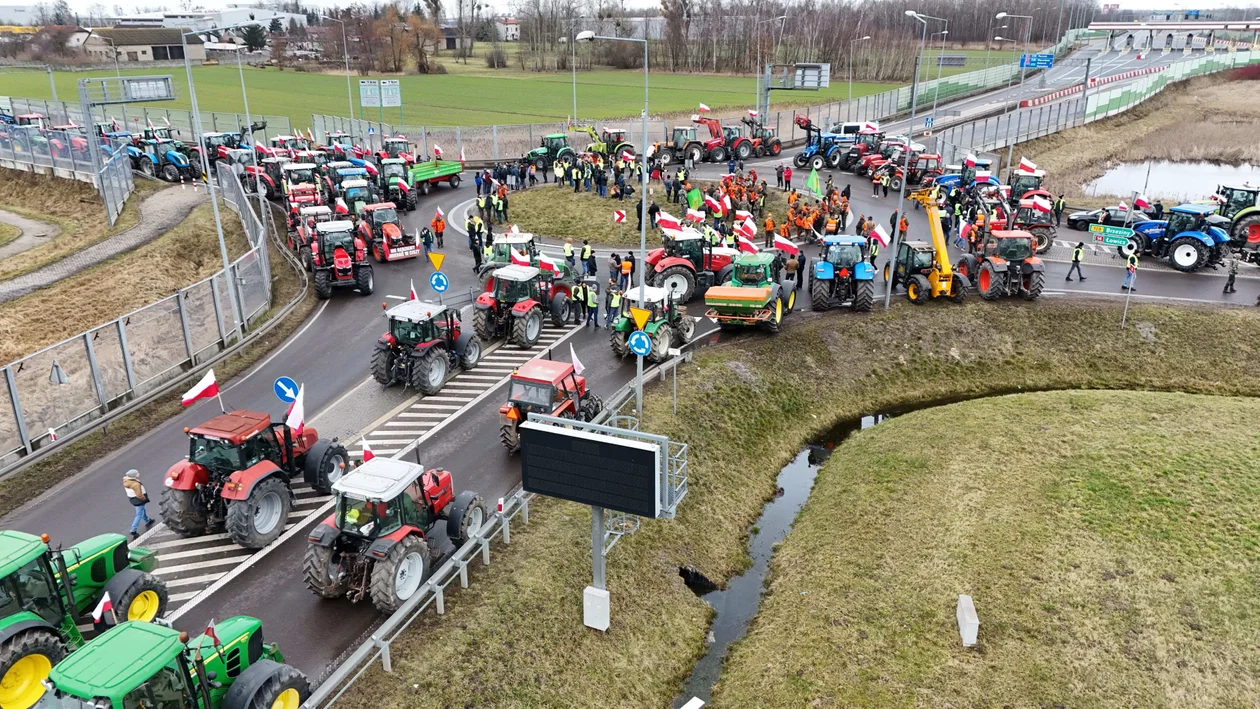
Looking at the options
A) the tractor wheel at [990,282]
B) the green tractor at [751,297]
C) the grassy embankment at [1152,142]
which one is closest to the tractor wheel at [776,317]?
the green tractor at [751,297]

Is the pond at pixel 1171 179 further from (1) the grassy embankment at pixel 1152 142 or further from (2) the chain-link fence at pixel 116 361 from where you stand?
(2) the chain-link fence at pixel 116 361

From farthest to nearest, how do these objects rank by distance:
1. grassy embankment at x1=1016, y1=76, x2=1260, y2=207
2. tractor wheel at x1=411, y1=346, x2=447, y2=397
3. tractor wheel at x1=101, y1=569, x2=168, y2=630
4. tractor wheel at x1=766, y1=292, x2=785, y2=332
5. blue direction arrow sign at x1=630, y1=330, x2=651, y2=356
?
grassy embankment at x1=1016, y1=76, x2=1260, y2=207 → tractor wheel at x1=766, y1=292, x2=785, y2=332 → tractor wheel at x1=411, y1=346, x2=447, y2=397 → blue direction arrow sign at x1=630, y1=330, x2=651, y2=356 → tractor wheel at x1=101, y1=569, x2=168, y2=630

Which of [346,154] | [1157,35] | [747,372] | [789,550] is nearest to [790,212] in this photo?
[747,372]

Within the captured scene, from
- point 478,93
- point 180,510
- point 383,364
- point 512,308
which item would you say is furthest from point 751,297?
point 478,93

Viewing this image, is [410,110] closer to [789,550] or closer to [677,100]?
[677,100]

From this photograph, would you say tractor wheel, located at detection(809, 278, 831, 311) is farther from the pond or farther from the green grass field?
the green grass field

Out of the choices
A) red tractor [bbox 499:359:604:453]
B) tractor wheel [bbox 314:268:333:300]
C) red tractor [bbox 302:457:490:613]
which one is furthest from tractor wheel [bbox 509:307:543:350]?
red tractor [bbox 302:457:490:613]

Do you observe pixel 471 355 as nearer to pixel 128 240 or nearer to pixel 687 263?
pixel 687 263
